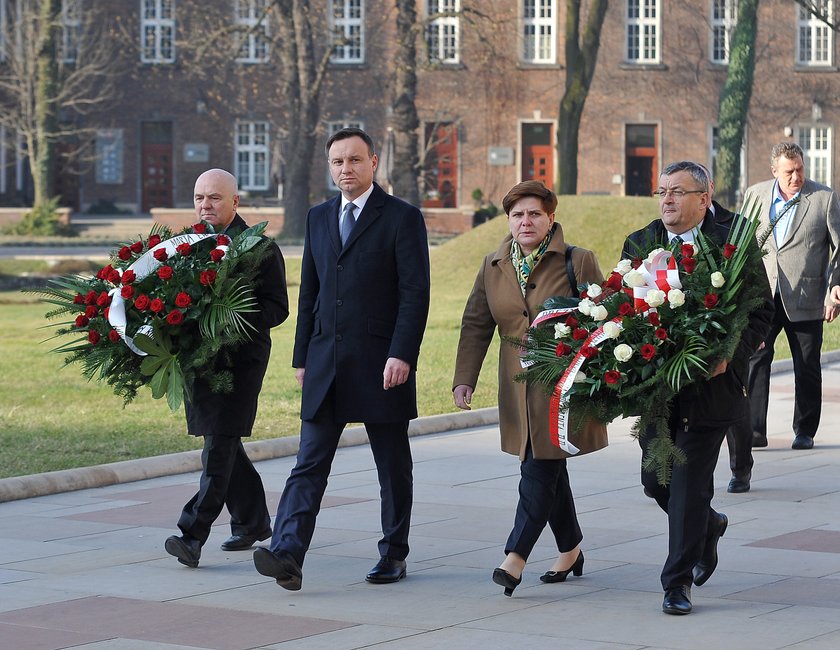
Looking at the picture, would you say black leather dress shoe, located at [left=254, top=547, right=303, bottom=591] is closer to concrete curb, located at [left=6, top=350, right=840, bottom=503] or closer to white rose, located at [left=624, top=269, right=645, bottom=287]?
white rose, located at [left=624, top=269, right=645, bottom=287]

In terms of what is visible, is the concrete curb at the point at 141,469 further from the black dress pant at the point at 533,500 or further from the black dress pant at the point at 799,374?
the black dress pant at the point at 533,500

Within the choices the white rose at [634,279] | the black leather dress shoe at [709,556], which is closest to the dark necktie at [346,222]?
the white rose at [634,279]

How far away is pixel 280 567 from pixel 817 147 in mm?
49359

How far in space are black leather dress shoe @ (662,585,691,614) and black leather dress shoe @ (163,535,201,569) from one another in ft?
7.40

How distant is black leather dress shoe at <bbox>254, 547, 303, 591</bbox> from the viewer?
6.49 m

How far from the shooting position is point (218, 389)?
23.2 ft

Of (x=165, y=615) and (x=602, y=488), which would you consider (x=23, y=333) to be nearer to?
(x=602, y=488)

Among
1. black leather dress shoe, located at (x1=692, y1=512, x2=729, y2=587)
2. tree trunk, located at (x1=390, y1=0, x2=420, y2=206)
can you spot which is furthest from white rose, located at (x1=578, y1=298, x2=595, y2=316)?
tree trunk, located at (x1=390, y1=0, x2=420, y2=206)

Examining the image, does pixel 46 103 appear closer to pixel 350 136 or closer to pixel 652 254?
pixel 350 136

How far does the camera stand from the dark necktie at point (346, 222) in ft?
22.8

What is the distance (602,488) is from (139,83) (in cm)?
4511

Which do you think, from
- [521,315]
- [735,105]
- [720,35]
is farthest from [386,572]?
[720,35]

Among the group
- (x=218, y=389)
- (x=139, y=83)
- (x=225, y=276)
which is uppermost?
(x=139, y=83)

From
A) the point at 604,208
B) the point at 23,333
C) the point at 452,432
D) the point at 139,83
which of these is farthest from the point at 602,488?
the point at 139,83
